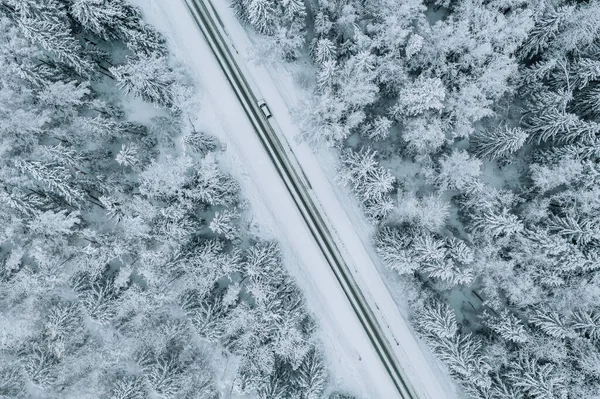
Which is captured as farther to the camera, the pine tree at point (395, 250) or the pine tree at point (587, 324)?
the pine tree at point (395, 250)

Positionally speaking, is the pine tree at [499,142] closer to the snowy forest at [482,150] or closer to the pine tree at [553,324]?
the snowy forest at [482,150]

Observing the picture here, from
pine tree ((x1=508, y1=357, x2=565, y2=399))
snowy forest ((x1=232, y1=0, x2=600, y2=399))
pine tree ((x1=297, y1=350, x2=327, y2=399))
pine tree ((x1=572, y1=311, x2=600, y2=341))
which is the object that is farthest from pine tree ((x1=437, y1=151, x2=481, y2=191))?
pine tree ((x1=297, y1=350, x2=327, y2=399))

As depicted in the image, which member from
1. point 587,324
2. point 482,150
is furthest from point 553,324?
point 482,150

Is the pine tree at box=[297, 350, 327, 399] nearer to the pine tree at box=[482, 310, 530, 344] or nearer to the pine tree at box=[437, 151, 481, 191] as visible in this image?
the pine tree at box=[482, 310, 530, 344]

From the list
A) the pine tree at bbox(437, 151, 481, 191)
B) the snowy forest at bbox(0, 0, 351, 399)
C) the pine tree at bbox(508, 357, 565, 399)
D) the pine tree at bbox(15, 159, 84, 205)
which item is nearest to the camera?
the pine tree at bbox(508, 357, 565, 399)

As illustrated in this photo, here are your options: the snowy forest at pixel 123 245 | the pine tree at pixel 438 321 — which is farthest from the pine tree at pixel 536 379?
the snowy forest at pixel 123 245

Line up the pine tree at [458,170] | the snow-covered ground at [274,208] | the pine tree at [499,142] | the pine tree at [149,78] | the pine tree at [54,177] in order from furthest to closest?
the snow-covered ground at [274,208], the pine tree at [458,170], the pine tree at [499,142], the pine tree at [149,78], the pine tree at [54,177]
